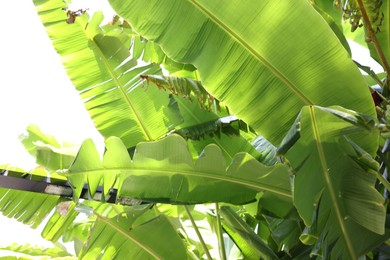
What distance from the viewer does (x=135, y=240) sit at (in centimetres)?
133

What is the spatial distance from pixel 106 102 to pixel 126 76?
0.10 meters

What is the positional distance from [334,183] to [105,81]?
0.82 meters

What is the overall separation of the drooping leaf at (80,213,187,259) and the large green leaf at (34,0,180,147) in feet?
1.07

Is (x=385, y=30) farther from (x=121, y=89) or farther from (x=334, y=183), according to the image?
(x=121, y=89)

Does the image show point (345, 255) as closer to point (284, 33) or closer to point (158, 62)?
point (284, 33)

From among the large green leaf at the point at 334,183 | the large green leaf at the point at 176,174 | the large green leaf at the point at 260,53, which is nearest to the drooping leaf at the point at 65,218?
the large green leaf at the point at 176,174

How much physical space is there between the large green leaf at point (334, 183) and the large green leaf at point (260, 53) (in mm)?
128


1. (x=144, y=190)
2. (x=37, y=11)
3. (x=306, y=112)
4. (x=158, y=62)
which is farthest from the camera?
(x=158, y=62)

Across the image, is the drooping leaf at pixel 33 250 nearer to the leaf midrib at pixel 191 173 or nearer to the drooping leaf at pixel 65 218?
the drooping leaf at pixel 65 218

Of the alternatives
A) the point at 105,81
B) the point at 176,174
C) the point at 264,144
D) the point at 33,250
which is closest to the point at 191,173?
the point at 176,174

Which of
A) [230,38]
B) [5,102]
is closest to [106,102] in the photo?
[230,38]

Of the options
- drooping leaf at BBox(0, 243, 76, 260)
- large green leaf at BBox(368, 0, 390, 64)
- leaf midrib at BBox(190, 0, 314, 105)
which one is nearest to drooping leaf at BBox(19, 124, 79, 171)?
drooping leaf at BBox(0, 243, 76, 260)

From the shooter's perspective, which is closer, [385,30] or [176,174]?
[176,174]

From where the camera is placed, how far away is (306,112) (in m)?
0.90
